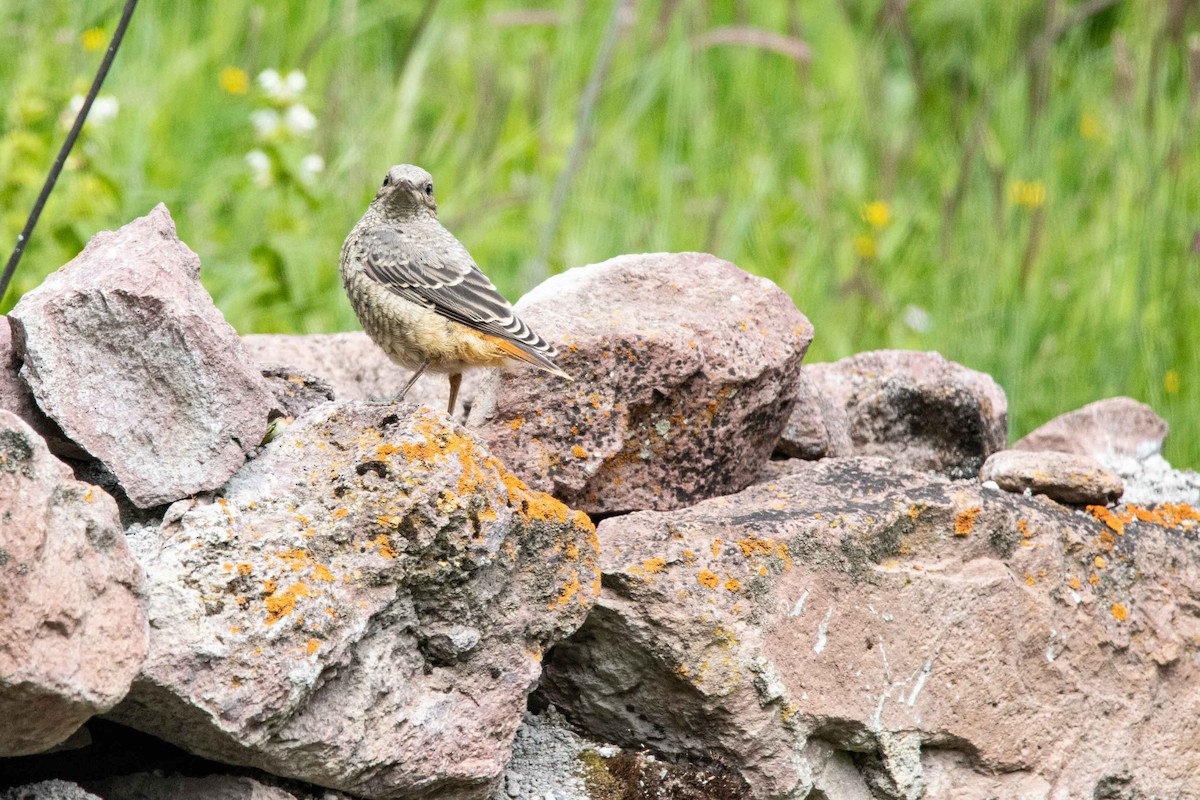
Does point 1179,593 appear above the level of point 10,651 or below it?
above

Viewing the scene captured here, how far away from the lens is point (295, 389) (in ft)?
12.6

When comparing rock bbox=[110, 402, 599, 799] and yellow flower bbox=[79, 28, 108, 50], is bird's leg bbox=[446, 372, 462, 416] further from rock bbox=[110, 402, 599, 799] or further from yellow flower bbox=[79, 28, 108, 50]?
yellow flower bbox=[79, 28, 108, 50]

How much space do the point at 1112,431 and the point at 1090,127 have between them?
5625mm

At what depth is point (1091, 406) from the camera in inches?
210

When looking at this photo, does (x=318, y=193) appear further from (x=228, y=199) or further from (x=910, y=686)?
(x=910, y=686)

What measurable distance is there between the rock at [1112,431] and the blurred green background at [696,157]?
1266mm

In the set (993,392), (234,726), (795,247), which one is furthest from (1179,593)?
(795,247)

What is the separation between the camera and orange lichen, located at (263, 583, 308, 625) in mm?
2930

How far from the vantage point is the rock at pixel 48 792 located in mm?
2803

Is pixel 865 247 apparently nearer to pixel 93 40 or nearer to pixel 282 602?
pixel 93 40

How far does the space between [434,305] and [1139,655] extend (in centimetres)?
A: 226

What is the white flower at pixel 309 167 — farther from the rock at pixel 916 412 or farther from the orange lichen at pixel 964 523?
the orange lichen at pixel 964 523

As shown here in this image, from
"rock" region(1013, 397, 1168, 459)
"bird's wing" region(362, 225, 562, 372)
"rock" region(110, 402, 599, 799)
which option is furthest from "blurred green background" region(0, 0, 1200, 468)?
"rock" region(110, 402, 599, 799)

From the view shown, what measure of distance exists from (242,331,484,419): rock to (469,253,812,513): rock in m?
0.69
